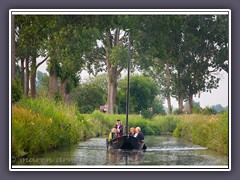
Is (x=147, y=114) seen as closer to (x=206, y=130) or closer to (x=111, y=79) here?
(x=206, y=130)

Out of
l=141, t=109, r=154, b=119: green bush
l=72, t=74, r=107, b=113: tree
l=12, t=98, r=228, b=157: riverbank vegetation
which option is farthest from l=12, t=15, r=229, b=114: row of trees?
l=141, t=109, r=154, b=119: green bush

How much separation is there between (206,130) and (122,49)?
443cm

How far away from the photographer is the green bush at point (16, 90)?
706 inches

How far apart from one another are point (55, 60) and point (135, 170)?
4844mm

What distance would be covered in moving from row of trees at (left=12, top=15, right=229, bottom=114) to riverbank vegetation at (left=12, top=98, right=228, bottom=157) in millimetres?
631

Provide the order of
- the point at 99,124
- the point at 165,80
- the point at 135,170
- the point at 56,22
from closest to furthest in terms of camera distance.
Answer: the point at 135,170 → the point at 56,22 → the point at 165,80 → the point at 99,124

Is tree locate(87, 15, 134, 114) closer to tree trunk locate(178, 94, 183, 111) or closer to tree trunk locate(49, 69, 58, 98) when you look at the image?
tree trunk locate(49, 69, 58, 98)

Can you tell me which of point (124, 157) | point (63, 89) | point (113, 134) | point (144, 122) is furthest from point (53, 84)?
point (144, 122)

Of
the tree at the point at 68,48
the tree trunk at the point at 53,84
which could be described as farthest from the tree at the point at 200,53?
the tree trunk at the point at 53,84

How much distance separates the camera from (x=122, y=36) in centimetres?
2230

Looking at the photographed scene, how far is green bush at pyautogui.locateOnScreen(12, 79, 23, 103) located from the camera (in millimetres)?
17930

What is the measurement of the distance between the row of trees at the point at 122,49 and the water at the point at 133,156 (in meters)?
1.52
